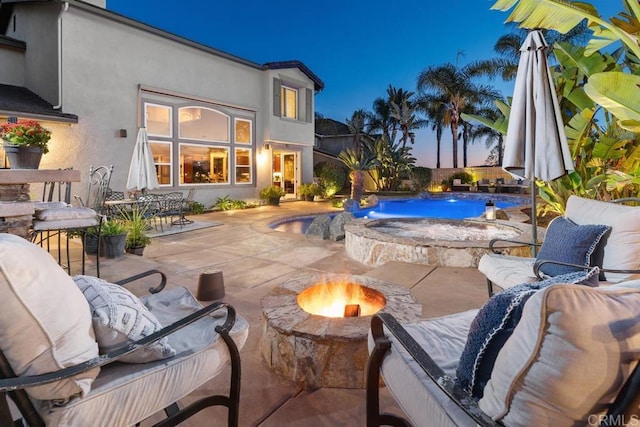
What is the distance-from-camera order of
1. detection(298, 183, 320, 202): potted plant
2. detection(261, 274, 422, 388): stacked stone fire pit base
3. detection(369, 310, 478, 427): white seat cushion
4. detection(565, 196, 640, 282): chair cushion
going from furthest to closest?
detection(298, 183, 320, 202): potted plant, detection(565, 196, 640, 282): chair cushion, detection(261, 274, 422, 388): stacked stone fire pit base, detection(369, 310, 478, 427): white seat cushion

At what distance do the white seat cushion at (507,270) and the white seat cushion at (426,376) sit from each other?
111 cm

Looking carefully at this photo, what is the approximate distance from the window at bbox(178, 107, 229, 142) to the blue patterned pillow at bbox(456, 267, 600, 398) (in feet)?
42.3

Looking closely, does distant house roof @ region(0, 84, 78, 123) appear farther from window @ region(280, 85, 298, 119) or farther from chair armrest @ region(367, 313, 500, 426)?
chair armrest @ region(367, 313, 500, 426)

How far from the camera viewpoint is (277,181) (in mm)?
17359

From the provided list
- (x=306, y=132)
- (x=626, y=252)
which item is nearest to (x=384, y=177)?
(x=306, y=132)

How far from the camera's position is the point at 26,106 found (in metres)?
8.73

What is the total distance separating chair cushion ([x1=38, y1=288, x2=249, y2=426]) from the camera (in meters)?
1.46

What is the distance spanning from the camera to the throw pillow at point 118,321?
63.0 inches

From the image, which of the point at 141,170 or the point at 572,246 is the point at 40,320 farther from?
the point at 141,170

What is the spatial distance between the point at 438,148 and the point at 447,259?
30834mm

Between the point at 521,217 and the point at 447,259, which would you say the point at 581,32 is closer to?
the point at 521,217

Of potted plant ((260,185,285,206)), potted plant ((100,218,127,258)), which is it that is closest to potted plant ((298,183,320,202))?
potted plant ((260,185,285,206))

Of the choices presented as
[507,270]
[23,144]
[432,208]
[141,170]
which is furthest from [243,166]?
[507,270]

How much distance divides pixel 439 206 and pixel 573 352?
16.6 m
